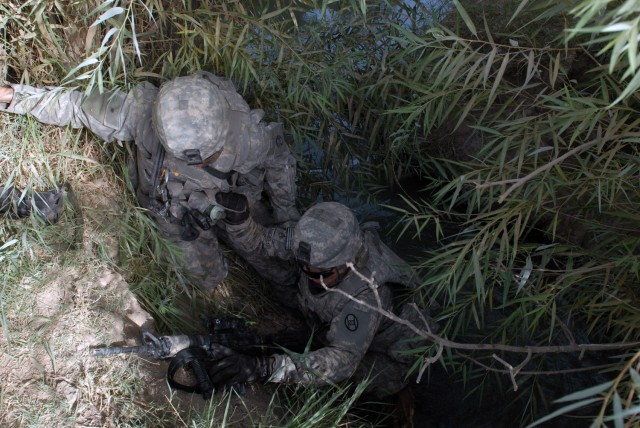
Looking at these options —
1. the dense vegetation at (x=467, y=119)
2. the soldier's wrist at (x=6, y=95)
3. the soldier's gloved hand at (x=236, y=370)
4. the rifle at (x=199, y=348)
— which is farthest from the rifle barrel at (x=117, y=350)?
the soldier's wrist at (x=6, y=95)

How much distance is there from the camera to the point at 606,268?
2604 millimetres

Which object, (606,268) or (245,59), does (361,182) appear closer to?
(245,59)

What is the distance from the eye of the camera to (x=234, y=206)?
3.28 meters

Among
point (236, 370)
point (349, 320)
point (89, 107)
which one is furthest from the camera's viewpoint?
point (349, 320)

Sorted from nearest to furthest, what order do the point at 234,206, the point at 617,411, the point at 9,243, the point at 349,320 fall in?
1. the point at 617,411
2. the point at 9,243
3. the point at 349,320
4. the point at 234,206

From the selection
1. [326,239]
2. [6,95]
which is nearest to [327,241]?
[326,239]

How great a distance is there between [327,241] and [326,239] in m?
0.01

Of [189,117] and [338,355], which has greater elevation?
[189,117]

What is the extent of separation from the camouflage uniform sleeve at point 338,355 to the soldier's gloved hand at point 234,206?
0.79 metres

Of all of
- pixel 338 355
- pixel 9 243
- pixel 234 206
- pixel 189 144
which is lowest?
pixel 338 355

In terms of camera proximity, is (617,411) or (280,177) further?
(280,177)

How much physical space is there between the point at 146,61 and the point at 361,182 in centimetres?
173

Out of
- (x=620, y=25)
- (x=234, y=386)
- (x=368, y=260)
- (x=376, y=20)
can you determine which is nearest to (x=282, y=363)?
(x=234, y=386)

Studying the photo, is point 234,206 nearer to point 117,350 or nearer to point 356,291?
point 356,291
